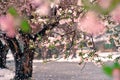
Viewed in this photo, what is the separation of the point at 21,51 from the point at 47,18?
5.00 meters

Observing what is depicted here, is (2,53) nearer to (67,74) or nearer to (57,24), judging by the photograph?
(67,74)

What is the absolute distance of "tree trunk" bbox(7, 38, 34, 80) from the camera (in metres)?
15.3

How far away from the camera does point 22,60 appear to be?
15.3 meters

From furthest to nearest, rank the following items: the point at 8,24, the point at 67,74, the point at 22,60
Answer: the point at 67,74
the point at 22,60
the point at 8,24

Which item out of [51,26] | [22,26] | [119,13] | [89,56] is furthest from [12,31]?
[51,26]

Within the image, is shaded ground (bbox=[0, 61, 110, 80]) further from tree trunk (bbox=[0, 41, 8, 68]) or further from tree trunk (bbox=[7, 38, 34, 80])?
tree trunk (bbox=[7, 38, 34, 80])

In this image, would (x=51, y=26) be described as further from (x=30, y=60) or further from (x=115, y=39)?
(x=115, y=39)

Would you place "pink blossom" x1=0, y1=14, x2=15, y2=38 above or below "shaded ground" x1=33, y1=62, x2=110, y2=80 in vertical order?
above

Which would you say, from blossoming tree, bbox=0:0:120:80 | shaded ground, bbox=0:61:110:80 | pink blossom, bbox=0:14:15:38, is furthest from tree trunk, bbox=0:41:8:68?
pink blossom, bbox=0:14:15:38

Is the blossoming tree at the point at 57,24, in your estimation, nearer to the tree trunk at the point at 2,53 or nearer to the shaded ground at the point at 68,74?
the tree trunk at the point at 2,53

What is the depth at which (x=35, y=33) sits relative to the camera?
14.4 meters

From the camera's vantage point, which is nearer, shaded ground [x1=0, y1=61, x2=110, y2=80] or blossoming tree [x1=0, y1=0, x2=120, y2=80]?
blossoming tree [x1=0, y1=0, x2=120, y2=80]

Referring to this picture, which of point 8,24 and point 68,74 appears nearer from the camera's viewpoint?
point 8,24

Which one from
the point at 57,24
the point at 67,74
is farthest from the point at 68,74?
the point at 57,24
